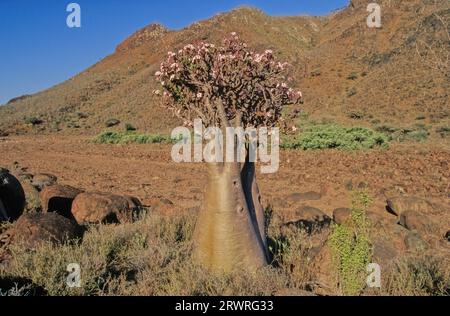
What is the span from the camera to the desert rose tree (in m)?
3.94

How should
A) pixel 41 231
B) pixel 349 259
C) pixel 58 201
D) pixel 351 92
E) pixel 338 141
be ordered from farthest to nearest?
pixel 351 92
pixel 338 141
pixel 58 201
pixel 41 231
pixel 349 259

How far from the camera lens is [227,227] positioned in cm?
392

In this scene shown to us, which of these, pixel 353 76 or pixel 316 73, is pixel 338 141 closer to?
pixel 353 76

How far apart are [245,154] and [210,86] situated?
31.7 inches

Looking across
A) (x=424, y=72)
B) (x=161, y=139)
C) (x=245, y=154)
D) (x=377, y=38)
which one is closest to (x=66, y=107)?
(x=161, y=139)

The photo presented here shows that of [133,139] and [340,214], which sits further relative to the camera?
[133,139]

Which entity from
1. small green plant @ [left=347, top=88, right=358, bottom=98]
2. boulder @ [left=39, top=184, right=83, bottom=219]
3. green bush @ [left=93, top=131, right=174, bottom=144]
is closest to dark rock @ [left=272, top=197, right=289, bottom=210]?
boulder @ [left=39, top=184, right=83, bottom=219]

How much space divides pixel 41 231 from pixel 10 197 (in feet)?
6.28

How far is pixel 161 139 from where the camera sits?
2156 centimetres

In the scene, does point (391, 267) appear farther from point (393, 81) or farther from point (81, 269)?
point (393, 81)

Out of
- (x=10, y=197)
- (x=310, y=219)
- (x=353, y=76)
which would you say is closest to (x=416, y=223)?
(x=310, y=219)

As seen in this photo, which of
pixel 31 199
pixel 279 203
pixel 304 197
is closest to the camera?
pixel 31 199

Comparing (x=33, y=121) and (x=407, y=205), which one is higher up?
(x=33, y=121)

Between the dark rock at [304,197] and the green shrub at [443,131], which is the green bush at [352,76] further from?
the dark rock at [304,197]
